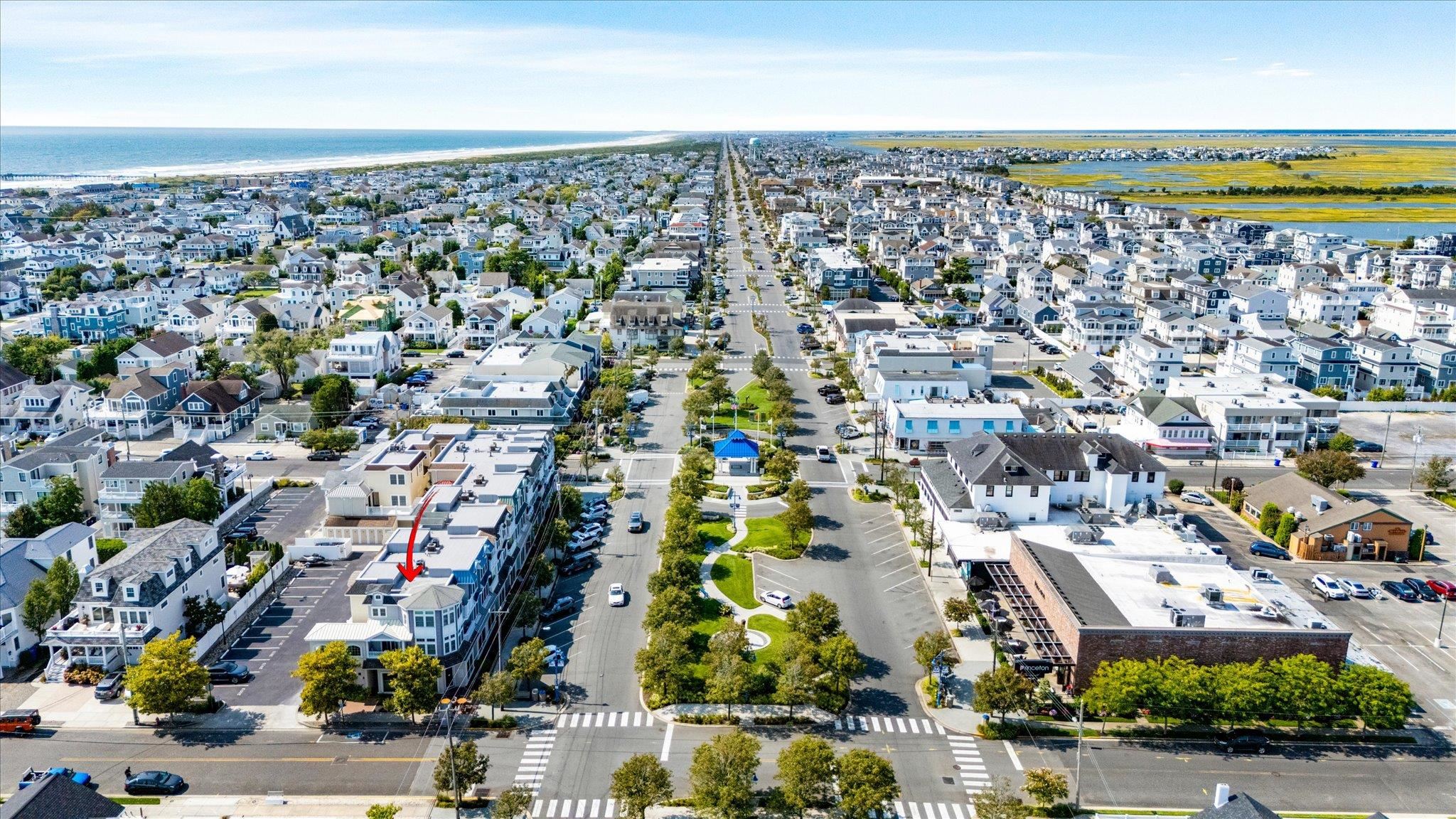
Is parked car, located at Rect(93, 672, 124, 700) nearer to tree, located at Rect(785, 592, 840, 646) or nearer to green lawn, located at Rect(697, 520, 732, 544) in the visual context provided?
green lawn, located at Rect(697, 520, 732, 544)

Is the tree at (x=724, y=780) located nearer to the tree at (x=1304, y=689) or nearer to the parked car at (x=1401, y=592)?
the tree at (x=1304, y=689)

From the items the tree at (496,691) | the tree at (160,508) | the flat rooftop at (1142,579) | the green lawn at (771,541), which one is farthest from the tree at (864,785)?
the tree at (160,508)

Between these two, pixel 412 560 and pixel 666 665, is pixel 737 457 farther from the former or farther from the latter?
pixel 666 665

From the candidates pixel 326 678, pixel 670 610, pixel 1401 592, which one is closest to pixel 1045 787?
pixel 670 610

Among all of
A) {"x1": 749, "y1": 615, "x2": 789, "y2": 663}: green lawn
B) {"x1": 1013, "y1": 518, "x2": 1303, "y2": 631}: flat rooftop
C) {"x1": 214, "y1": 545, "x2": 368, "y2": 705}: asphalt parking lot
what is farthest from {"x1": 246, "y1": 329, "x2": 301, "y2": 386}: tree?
{"x1": 1013, "y1": 518, "x2": 1303, "y2": 631}: flat rooftop

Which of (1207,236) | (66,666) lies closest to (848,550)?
(66,666)

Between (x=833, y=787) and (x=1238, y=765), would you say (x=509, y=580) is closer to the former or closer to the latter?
(x=833, y=787)
